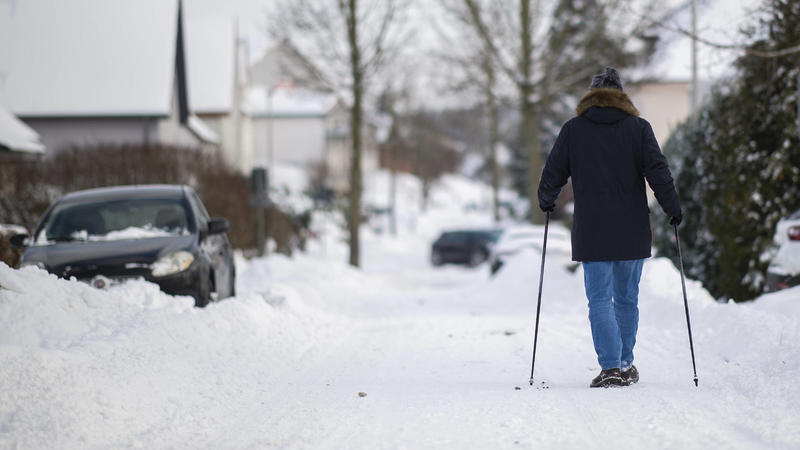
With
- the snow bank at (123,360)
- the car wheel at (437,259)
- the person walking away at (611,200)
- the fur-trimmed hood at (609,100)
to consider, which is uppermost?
the fur-trimmed hood at (609,100)

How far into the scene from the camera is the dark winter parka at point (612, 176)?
6.30 meters

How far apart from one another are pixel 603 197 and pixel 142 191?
633 cm

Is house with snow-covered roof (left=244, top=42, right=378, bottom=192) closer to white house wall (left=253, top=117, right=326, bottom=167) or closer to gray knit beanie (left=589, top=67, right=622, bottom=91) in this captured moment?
white house wall (left=253, top=117, right=326, bottom=167)

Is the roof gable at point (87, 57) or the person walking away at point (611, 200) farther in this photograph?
the roof gable at point (87, 57)

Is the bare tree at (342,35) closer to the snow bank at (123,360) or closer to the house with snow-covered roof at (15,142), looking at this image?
the house with snow-covered roof at (15,142)

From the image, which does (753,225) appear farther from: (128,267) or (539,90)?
(539,90)

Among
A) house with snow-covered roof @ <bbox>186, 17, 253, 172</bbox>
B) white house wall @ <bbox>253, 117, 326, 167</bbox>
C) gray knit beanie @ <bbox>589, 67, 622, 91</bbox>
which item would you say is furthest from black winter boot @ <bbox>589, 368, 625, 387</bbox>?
white house wall @ <bbox>253, 117, 326, 167</bbox>

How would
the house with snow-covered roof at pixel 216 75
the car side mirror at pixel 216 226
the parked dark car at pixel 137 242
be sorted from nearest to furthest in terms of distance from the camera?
the parked dark car at pixel 137 242 < the car side mirror at pixel 216 226 < the house with snow-covered roof at pixel 216 75

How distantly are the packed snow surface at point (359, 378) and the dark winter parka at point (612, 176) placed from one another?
0.98 metres

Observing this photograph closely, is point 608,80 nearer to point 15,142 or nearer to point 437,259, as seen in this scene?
point 15,142

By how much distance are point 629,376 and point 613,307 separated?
48cm

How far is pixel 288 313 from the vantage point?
1066 cm

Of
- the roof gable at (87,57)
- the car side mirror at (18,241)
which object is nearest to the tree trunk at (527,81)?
the roof gable at (87,57)

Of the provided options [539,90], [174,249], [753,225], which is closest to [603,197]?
[174,249]
